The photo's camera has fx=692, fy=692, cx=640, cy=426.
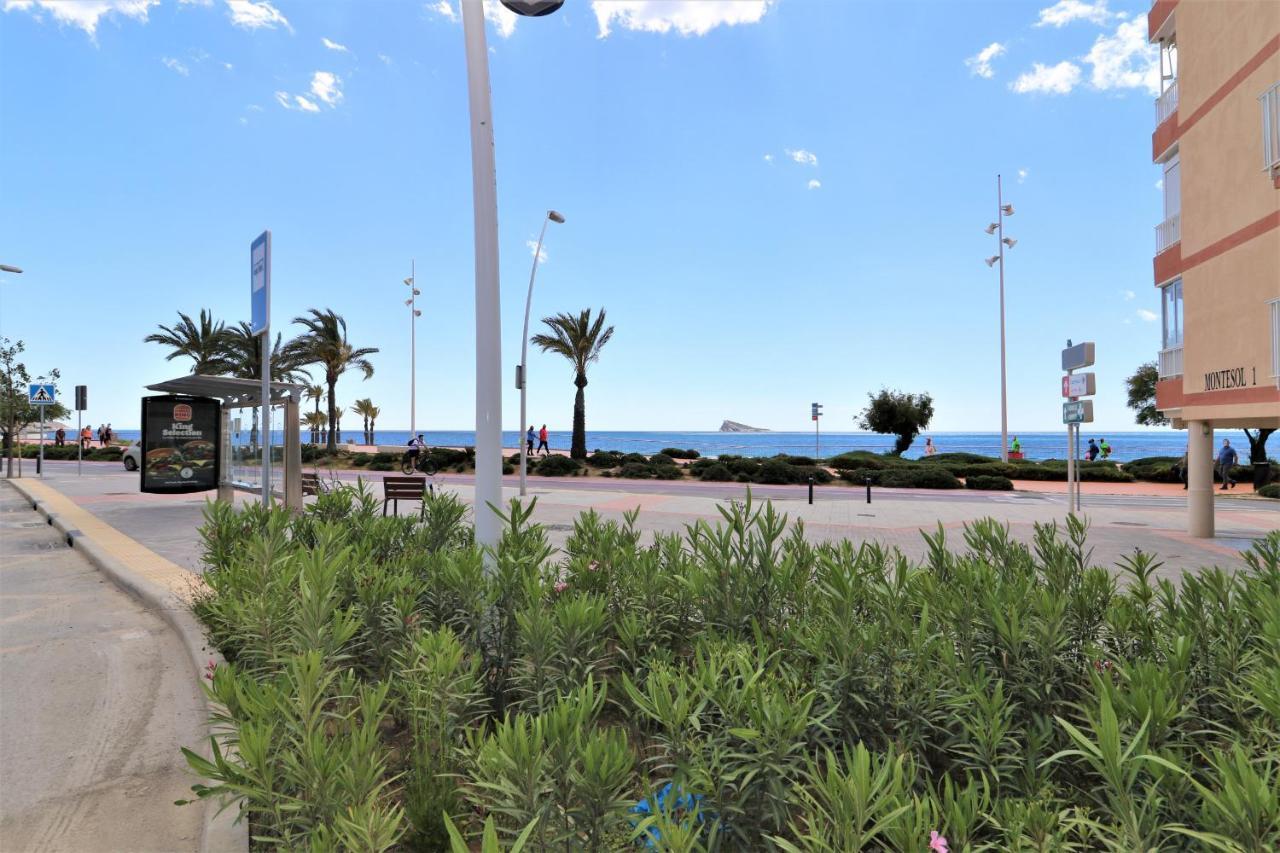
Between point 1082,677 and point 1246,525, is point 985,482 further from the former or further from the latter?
point 1082,677

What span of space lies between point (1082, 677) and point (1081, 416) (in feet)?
52.6

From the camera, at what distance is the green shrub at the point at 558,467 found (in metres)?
34.1

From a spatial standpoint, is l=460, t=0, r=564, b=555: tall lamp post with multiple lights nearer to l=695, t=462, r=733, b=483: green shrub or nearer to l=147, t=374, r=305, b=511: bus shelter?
l=147, t=374, r=305, b=511: bus shelter

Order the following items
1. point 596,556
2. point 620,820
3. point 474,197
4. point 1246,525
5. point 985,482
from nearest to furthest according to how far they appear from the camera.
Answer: point 620,820 < point 596,556 < point 474,197 < point 1246,525 < point 985,482

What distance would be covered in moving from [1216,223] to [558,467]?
26586mm

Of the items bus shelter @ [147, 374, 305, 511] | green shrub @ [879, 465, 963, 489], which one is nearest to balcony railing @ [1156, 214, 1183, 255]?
green shrub @ [879, 465, 963, 489]

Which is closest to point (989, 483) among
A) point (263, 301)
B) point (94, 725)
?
point (263, 301)

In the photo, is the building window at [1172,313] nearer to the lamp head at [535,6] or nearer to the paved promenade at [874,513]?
the paved promenade at [874,513]

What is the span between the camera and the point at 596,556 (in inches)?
169

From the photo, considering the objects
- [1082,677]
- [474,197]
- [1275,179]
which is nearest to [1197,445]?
[1275,179]

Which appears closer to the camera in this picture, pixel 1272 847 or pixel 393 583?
pixel 1272 847

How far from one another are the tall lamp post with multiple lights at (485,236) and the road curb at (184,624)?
2.26 m

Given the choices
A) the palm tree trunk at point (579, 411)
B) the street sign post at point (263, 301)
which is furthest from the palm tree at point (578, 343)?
the street sign post at point (263, 301)

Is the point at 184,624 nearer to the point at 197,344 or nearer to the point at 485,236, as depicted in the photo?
the point at 485,236
